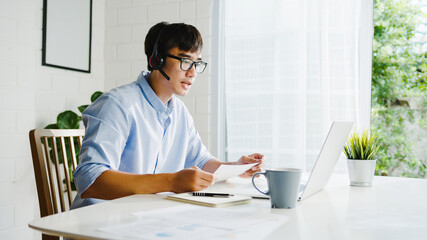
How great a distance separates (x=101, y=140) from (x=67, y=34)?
1.87 m

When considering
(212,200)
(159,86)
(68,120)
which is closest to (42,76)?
(68,120)

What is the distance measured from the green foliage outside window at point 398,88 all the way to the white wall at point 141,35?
190 cm

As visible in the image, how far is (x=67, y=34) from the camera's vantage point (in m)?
2.87

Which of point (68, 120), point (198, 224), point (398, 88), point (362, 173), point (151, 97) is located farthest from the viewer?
point (398, 88)

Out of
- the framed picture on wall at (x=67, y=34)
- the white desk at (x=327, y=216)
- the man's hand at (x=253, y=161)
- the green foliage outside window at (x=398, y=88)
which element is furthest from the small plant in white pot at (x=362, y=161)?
the green foliage outside window at (x=398, y=88)

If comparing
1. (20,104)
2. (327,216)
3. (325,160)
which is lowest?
(327,216)

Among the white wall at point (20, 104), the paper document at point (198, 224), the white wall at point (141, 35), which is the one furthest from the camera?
the white wall at point (141, 35)

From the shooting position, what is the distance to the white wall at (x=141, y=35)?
295 cm

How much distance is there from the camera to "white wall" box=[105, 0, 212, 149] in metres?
2.95

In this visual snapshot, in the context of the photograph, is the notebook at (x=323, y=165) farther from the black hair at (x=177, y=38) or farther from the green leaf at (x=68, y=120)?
the green leaf at (x=68, y=120)

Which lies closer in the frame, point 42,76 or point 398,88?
point 42,76

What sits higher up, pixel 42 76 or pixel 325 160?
pixel 42 76

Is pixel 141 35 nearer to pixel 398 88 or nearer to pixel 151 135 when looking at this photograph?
pixel 151 135

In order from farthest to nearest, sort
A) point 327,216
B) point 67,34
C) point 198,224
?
point 67,34 < point 327,216 < point 198,224
